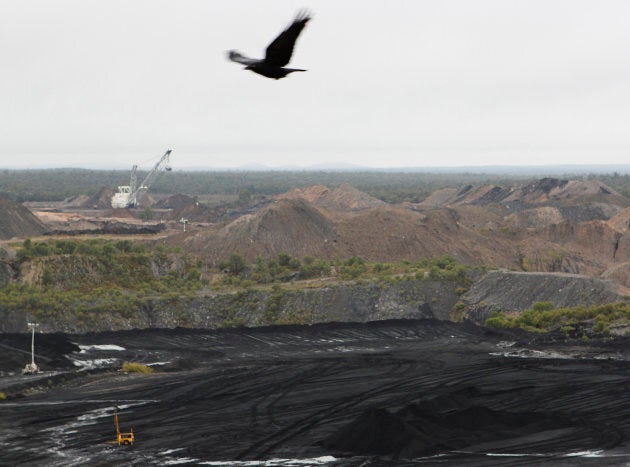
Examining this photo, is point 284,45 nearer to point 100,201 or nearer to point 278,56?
point 278,56

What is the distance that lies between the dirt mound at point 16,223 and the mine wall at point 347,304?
52.5m

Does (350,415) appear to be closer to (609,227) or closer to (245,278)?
(245,278)

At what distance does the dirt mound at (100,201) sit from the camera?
190 meters

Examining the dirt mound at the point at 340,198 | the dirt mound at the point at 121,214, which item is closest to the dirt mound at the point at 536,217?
the dirt mound at the point at 340,198

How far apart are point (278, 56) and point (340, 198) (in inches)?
6669

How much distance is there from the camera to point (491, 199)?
178625 mm

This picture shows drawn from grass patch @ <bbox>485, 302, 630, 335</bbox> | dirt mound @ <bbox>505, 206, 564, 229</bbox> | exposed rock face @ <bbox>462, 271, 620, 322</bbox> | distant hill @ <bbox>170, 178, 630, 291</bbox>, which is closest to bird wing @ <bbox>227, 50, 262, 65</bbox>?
grass patch @ <bbox>485, 302, 630, 335</bbox>

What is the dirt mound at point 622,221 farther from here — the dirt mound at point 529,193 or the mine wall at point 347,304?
the mine wall at point 347,304

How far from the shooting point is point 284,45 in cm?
1214

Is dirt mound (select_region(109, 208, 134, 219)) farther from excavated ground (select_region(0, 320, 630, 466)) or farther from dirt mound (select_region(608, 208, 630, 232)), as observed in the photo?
excavated ground (select_region(0, 320, 630, 466))

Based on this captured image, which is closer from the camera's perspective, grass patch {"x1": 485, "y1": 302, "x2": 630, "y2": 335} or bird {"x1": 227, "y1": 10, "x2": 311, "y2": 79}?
bird {"x1": 227, "y1": 10, "x2": 311, "y2": 79}

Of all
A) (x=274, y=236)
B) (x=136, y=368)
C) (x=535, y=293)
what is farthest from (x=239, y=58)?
(x=274, y=236)

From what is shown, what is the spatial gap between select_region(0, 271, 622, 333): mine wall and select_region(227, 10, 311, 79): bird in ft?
183

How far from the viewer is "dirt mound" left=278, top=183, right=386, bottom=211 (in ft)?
577
